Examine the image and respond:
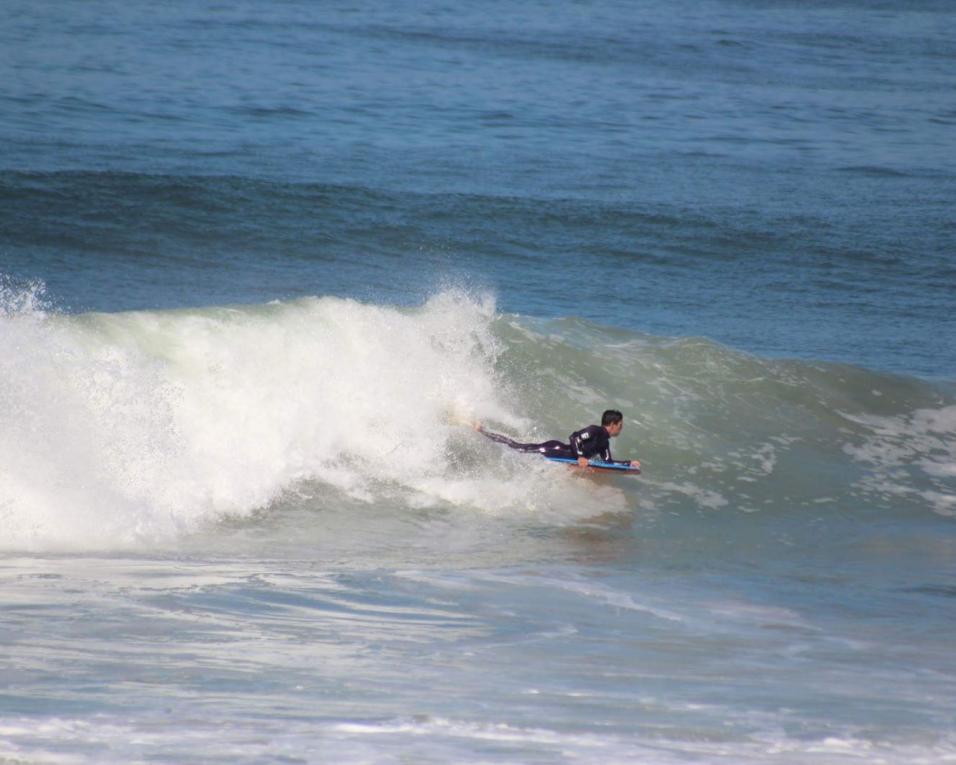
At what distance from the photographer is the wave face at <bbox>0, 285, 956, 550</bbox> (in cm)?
1045

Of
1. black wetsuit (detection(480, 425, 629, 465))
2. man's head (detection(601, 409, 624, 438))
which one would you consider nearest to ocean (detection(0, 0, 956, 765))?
black wetsuit (detection(480, 425, 629, 465))

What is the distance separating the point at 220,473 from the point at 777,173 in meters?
18.6

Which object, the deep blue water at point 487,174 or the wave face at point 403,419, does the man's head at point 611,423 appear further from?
the deep blue water at point 487,174

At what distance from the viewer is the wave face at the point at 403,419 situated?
34.3ft

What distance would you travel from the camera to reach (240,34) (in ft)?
120

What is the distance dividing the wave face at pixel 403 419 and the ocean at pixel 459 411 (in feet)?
0.15

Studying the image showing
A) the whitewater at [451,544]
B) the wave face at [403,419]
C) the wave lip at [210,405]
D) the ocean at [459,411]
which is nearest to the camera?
the whitewater at [451,544]

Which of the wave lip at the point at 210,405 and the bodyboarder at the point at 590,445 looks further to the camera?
the bodyboarder at the point at 590,445

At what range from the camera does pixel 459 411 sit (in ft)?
43.7

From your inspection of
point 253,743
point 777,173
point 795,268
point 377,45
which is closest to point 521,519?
point 253,743

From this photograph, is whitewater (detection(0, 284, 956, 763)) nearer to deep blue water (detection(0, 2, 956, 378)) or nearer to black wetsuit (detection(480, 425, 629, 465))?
black wetsuit (detection(480, 425, 629, 465))

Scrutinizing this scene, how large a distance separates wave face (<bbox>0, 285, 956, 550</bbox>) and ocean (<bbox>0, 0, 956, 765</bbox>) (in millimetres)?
44

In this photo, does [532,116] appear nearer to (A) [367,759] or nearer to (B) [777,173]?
(B) [777,173]

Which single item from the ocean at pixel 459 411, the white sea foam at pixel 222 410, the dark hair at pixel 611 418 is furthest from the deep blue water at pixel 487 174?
the dark hair at pixel 611 418
